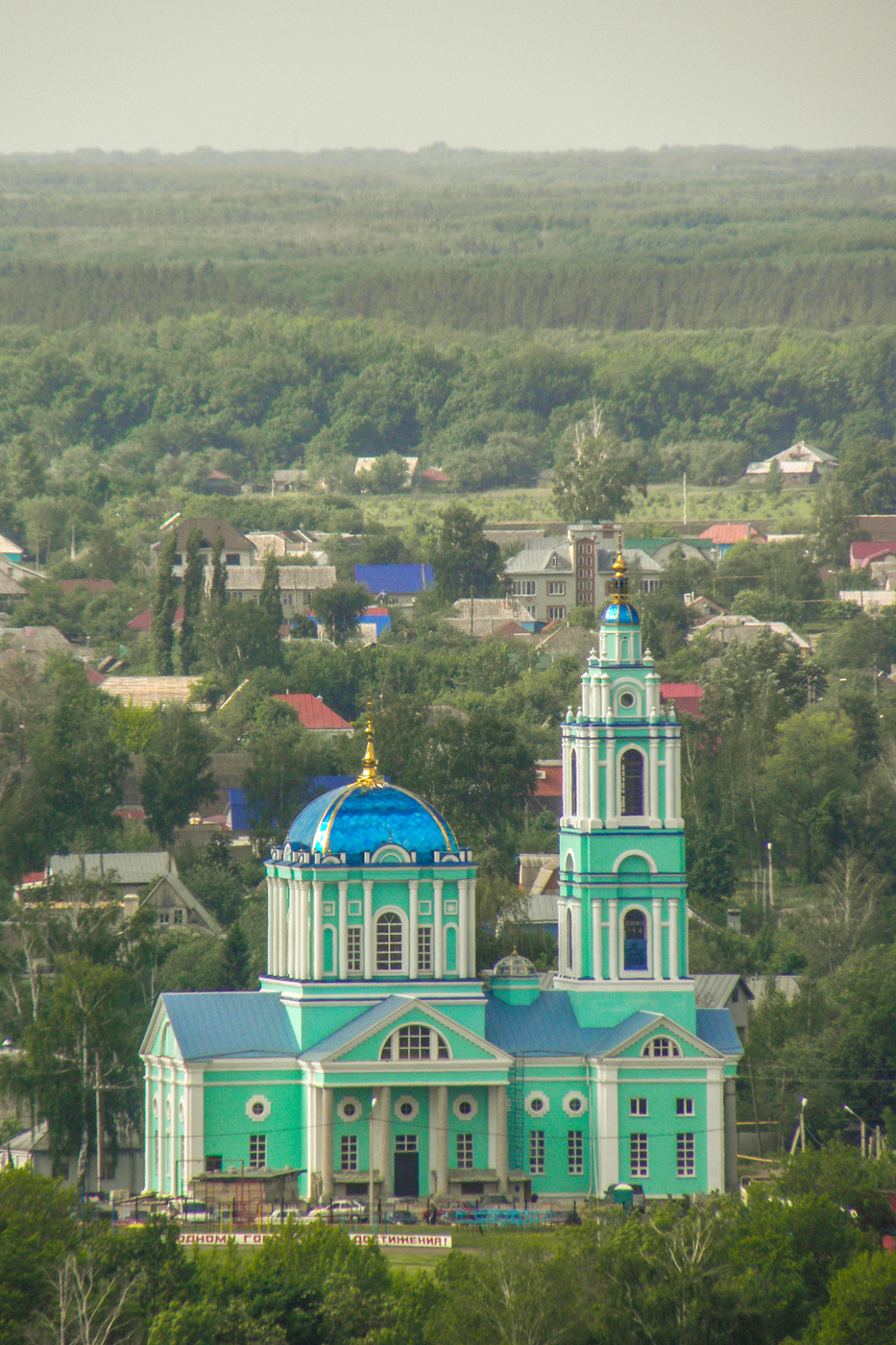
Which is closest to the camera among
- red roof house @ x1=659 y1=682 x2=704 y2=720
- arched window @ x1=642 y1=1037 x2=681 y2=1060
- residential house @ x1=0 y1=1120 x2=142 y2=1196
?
arched window @ x1=642 y1=1037 x2=681 y2=1060

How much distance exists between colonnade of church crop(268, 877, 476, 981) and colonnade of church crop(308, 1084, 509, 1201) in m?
2.71

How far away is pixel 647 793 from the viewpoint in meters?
63.6

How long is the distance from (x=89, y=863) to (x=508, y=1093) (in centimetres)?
3162

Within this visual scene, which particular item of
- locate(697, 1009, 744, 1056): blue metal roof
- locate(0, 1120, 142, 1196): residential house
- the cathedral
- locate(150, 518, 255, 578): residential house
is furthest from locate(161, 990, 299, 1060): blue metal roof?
locate(150, 518, 255, 578): residential house

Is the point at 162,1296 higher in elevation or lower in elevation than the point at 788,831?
lower

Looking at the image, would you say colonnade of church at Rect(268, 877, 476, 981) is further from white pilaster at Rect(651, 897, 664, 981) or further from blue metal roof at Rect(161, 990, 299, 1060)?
white pilaster at Rect(651, 897, 664, 981)

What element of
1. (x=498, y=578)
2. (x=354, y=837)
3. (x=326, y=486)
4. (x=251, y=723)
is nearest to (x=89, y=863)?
(x=251, y=723)

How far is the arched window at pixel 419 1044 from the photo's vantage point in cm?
6031

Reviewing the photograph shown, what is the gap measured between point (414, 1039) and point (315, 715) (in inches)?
2079

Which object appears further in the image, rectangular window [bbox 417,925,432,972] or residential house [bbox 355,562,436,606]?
residential house [bbox 355,562,436,606]

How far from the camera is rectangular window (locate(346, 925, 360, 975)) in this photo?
2426 inches

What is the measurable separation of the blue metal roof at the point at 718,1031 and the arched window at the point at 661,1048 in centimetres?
78

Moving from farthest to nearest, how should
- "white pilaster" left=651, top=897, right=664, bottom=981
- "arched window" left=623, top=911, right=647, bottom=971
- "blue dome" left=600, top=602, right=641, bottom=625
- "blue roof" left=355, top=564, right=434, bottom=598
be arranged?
"blue roof" left=355, top=564, right=434, bottom=598
"blue dome" left=600, top=602, right=641, bottom=625
"arched window" left=623, top=911, right=647, bottom=971
"white pilaster" left=651, top=897, right=664, bottom=981

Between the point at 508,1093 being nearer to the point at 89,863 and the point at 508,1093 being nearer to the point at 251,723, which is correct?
the point at 89,863
